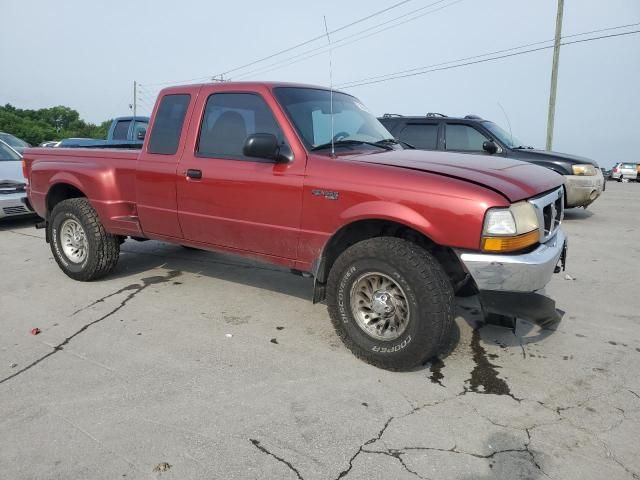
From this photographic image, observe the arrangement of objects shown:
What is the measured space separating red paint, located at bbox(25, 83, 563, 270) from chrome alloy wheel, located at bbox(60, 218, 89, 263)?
444mm

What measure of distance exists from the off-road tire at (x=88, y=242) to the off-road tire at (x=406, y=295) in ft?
9.17

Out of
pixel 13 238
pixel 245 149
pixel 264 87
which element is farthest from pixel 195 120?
pixel 13 238

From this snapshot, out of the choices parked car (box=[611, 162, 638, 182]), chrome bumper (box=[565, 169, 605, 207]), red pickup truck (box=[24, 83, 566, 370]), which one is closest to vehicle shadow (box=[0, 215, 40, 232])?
red pickup truck (box=[24, 83, 566, 370])

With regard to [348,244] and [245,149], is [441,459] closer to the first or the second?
[348,244]

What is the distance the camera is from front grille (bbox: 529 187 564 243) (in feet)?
10.3

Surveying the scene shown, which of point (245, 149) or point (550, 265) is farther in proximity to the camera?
point (245, 149)

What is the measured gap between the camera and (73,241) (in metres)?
5.27

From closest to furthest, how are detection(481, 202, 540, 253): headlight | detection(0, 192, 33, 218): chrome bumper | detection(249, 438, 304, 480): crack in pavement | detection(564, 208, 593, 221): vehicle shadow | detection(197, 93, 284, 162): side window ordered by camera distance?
detection(249, 438, 304, 480): crack in pavement → detection(481, 202, 540, 253): headlight → detection(197, 93, 284, 162): side window → detection(0, 192, 33, 218): chrome bumper → detection(564, 208, 593, 221): vehicle shadow

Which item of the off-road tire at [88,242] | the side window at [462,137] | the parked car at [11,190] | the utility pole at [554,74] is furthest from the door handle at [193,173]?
the utility pole at [554,74]

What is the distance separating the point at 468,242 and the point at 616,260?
4.28 meters

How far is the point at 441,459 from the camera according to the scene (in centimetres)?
240

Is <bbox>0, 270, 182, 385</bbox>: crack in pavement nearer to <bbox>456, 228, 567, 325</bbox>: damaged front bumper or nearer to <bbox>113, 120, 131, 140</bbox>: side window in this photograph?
<bbox>456, 228, 567, 325</bbox>: damaged front bumper

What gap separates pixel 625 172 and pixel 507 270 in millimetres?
27852

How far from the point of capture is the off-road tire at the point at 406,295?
3037mm
